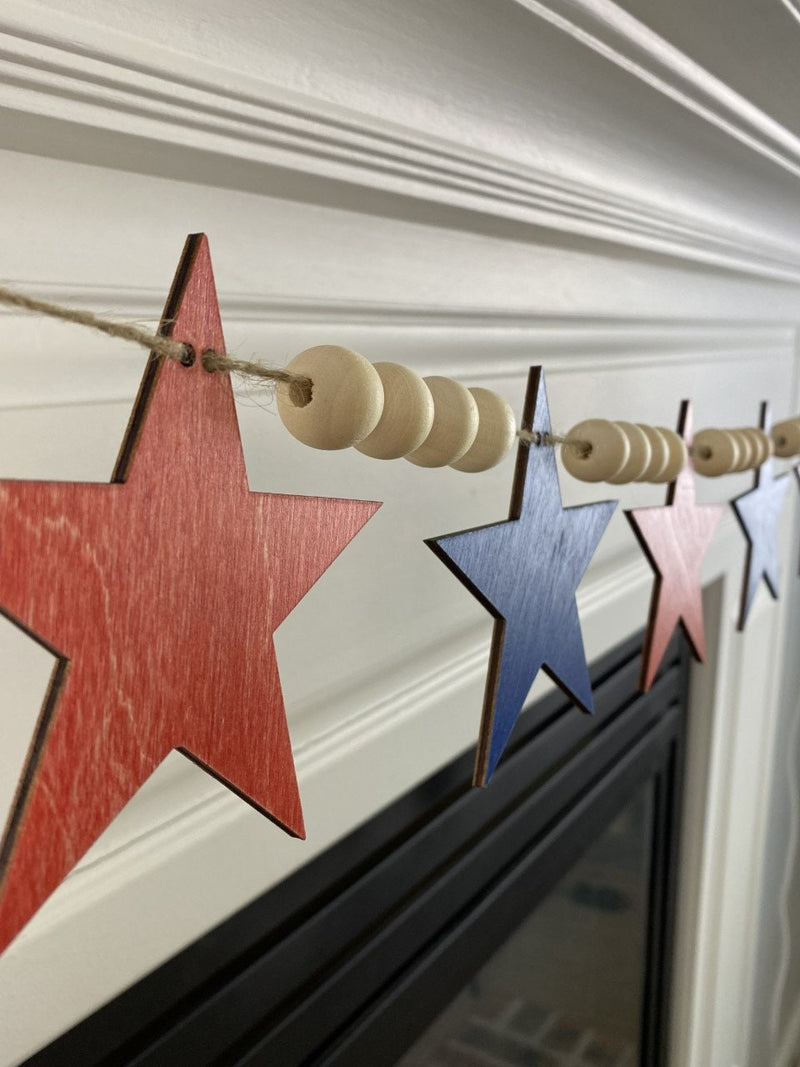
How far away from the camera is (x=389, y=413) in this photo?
0.32 meters

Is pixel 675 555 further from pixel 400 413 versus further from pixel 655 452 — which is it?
pixel 400 413

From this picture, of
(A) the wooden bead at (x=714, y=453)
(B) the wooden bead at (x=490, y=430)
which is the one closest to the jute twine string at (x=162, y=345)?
(B) the wooden bead at (x=490, y=430)

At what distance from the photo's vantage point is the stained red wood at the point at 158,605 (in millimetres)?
217

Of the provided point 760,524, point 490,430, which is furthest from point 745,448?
Result: point 490,430

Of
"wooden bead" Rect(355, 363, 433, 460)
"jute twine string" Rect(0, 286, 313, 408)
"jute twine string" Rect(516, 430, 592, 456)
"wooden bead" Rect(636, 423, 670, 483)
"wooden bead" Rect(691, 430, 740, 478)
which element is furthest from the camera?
"wooden bead" Rect(691, 430, 740, 478)

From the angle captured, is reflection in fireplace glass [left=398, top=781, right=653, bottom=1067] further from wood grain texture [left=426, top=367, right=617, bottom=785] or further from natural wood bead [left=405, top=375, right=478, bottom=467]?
natural wood bead [left=405, top=375, right=478, bottom=467]

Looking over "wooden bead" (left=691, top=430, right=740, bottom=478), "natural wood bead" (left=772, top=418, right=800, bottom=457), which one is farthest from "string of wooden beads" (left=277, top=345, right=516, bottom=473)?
"natural wood bead" (left=772, top=418, right=800, bottom=457)

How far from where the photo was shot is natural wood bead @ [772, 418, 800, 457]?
2.87ft

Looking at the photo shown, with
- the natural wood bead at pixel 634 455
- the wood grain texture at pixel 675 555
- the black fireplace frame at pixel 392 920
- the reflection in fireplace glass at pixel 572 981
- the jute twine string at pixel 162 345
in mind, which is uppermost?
the jute twine string at pixel 162 345

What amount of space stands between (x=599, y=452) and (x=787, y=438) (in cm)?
47

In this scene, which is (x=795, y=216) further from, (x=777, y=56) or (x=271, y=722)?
(x=271, y=722)

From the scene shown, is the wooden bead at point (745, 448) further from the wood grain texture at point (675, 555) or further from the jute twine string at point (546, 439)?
the jute twine string at point (546, 439)

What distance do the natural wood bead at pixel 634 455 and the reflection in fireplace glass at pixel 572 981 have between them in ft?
1.69

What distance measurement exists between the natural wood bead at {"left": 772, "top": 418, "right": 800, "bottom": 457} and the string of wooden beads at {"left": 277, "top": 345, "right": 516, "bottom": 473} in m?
0.58
